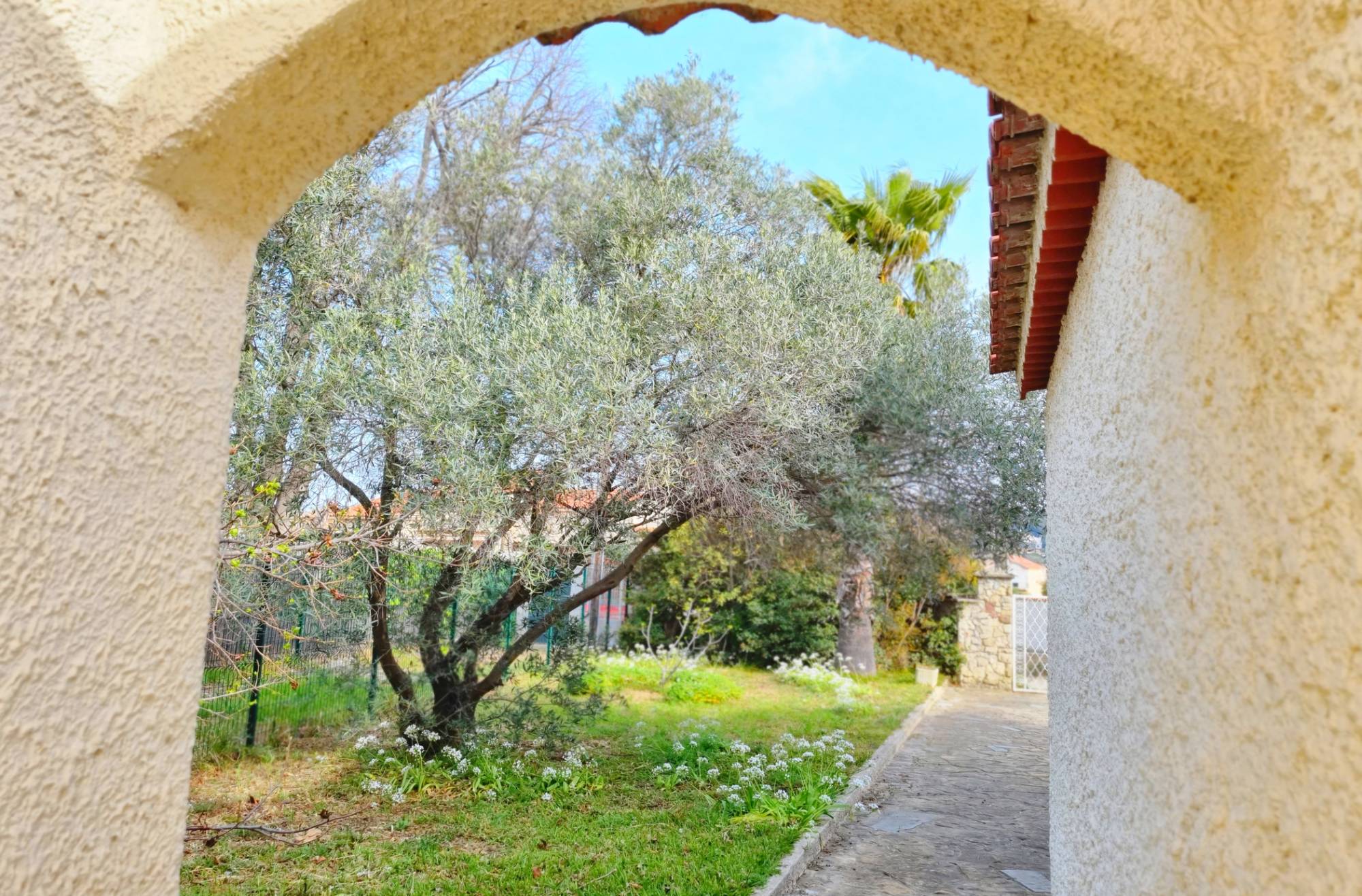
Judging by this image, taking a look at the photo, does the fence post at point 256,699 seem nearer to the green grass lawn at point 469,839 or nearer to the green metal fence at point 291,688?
the green metal fence at point 291,688

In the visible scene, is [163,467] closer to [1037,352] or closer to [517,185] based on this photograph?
[1037,352]

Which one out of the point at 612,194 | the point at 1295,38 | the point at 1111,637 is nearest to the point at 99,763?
the point at 1295,38

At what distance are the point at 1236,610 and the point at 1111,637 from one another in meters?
1.38

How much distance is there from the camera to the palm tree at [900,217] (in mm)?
15406

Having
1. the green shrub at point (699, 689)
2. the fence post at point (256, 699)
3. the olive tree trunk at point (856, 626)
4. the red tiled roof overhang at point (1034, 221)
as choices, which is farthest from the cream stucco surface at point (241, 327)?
the olive tree trunk at point (856, 626)

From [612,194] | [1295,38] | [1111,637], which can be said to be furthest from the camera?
[612,194]

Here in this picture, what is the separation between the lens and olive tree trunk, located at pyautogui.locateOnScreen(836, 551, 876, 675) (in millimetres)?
16438

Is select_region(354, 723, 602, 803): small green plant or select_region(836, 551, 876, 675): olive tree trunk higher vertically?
select_region(836, 551, 876, 675): olive tree trunk

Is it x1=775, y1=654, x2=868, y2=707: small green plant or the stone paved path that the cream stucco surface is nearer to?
the stone paved path

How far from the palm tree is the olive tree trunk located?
5.22 meters

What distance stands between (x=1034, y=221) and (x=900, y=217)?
1238cm

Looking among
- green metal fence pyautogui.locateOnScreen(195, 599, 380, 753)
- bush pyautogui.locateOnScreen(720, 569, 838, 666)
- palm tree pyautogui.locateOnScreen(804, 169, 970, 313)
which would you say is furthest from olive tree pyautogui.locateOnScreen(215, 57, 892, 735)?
bush pyautogui.locateOnScreen(720, 569, 838, 666)

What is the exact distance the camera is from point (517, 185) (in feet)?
29.7

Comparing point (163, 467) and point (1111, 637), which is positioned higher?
point (163, 467)
